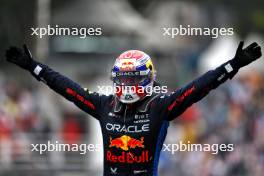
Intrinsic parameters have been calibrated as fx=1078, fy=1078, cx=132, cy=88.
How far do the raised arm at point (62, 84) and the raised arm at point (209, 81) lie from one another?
716 mm

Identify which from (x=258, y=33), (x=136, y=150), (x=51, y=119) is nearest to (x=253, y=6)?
(x=258, y=33)

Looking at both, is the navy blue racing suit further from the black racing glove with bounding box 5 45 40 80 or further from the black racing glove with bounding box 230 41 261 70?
the black racing glove with bounding box 5 45 40 80

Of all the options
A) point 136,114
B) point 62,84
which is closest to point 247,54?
point 136,114

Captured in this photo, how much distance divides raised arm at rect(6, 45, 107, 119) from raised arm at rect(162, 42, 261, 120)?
716 millimetres

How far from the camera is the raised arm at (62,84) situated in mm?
9641

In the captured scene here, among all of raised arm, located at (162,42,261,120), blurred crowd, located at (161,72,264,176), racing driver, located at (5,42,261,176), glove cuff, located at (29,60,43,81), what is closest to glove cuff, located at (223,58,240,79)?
raised arm, located at (162,42,261,120)

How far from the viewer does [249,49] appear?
8914mm

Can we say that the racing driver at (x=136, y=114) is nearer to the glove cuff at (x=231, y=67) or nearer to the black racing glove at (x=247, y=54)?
the glove cuff at (x=231, y=67)

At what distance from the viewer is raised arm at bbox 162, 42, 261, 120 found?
351 inches

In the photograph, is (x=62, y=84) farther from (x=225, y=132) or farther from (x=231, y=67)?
(x=225, y=132)

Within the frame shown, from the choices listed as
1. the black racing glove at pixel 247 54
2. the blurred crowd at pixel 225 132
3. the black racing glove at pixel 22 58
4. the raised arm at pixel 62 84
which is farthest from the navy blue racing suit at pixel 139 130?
the blurred crowd at pixel 225 132

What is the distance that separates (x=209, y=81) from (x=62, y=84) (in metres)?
1.48

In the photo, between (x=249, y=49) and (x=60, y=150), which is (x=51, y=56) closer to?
(x=60, y=150)

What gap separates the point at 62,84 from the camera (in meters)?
9.74
